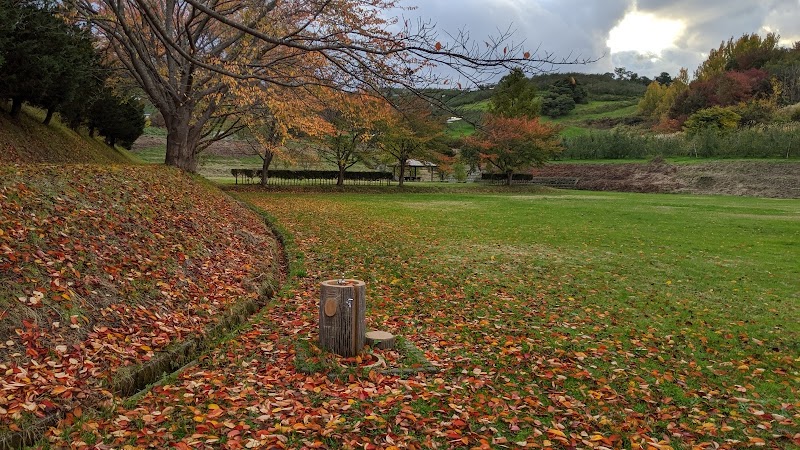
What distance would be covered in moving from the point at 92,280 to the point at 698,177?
143 ft

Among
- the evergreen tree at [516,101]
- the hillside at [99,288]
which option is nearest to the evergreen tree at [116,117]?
the hillside at [99,288]

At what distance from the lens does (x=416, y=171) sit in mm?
51281

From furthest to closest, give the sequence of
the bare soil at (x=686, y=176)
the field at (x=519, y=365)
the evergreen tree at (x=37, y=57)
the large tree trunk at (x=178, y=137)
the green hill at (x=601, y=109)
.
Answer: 1. the green hill at (x=601, y=109)
2. the bare soil at (x=686, y=176)
3. the large tree trunk at (x=178, y=137)
4. the evergreen tree at (x=37, y=57)
5. the field at (x=519, y=365)

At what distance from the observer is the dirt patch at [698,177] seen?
34.7 m

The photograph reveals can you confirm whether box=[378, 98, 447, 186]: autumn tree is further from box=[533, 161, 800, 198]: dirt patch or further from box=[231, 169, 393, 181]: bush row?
box=[533, 161, 800, 198]: dirt patch

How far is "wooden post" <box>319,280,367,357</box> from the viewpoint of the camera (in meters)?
4.54

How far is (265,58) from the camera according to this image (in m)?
15.9

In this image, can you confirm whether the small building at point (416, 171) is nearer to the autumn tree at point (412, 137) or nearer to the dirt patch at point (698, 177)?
the autumn tree at point (412, 137)

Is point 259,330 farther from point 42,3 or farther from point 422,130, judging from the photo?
point 422,130

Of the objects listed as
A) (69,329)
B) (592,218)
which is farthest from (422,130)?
(69,329)

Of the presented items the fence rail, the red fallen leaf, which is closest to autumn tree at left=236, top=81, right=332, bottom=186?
the fence rail

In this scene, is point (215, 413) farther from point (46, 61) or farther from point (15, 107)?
point (15, 107)

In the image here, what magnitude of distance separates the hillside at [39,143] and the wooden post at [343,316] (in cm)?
1175

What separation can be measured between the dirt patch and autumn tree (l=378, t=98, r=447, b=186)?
18124 mm
